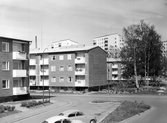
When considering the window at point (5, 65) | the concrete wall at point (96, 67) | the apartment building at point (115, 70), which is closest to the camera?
the window at point (5, 65)

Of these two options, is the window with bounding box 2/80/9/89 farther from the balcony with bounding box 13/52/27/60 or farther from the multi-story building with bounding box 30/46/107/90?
the multi-story building with bounding box 30/46/107/90

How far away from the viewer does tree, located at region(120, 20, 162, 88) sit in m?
52.6

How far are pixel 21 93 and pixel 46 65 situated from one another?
24.7 meters

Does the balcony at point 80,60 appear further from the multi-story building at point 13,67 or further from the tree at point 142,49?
the multi-story building at point 13,67

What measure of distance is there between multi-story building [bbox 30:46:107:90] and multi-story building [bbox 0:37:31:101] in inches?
744

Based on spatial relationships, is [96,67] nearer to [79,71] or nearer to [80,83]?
[79,71]

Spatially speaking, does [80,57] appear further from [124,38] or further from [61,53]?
[124,38]

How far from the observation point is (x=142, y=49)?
5334 cm

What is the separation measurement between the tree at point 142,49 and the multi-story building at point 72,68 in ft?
26.3

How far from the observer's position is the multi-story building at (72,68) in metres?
53.9

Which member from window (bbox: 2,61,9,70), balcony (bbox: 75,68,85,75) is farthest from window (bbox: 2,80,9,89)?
balcony (bbox: 75,68,85,75)

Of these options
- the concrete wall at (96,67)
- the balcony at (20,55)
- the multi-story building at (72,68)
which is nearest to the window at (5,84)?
the balcony at (20,55)

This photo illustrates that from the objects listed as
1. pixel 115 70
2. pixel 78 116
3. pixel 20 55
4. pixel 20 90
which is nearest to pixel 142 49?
pixel 115 70

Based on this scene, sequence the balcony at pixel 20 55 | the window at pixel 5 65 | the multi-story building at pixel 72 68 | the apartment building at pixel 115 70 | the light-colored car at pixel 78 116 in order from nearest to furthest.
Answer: the light-colored car at pixel 78 116 → the window at pixel 5 65 → the balcony at pixel 20 55 → the multi-story building at pixel 72 68 → the apartment building at pixel 115 70
